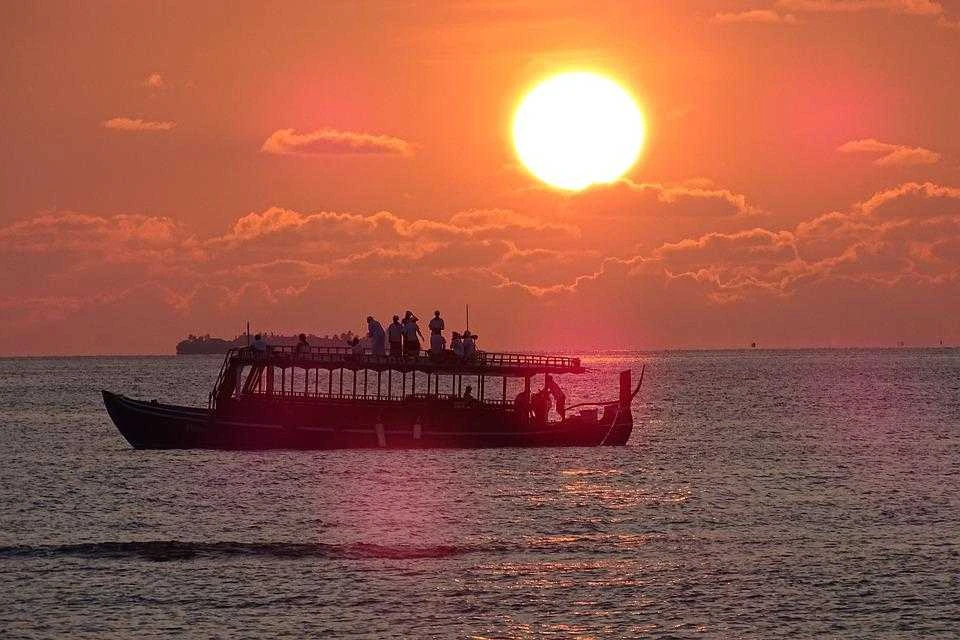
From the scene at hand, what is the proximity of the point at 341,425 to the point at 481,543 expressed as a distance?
25607 mm

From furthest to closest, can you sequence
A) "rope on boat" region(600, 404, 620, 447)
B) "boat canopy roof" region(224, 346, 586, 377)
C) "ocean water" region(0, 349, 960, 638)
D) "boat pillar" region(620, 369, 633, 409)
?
1. "rope on boat" region(600, 404, 620, 447)
2. "boat pillar" region(620, 369, 633, 409)
3. "boat canopy roof" region(224, 346, 586, 377)
4. "ocean water" region(0, 349, 960, 638)

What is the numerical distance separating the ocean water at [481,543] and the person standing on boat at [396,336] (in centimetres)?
517

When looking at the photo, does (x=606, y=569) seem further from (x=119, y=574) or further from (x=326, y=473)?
(x=326, y=473)

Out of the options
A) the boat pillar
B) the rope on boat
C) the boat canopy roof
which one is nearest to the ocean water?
Result: the rope on boat

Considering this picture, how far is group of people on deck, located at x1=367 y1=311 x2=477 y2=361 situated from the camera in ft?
237

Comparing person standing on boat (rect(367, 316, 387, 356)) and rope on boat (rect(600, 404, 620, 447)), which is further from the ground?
person standing on boat (rect(367, 316, 387, 356))

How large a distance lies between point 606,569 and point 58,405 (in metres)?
118

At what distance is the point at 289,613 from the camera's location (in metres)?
36.5

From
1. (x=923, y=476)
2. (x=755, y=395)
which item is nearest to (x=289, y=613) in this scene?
(x=923, y=476)

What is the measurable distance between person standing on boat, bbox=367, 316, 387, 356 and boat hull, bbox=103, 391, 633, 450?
8.27 ft

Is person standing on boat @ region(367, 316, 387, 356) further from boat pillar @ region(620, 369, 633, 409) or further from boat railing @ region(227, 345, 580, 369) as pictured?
boat pillar @ region(620, 369, 633, 409)

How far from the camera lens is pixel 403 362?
235ft

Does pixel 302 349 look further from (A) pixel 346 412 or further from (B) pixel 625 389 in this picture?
(B) pixel 625 389

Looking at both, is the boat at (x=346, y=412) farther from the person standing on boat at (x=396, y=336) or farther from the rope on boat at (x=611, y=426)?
the rope on boat at (x=611, y=426)
